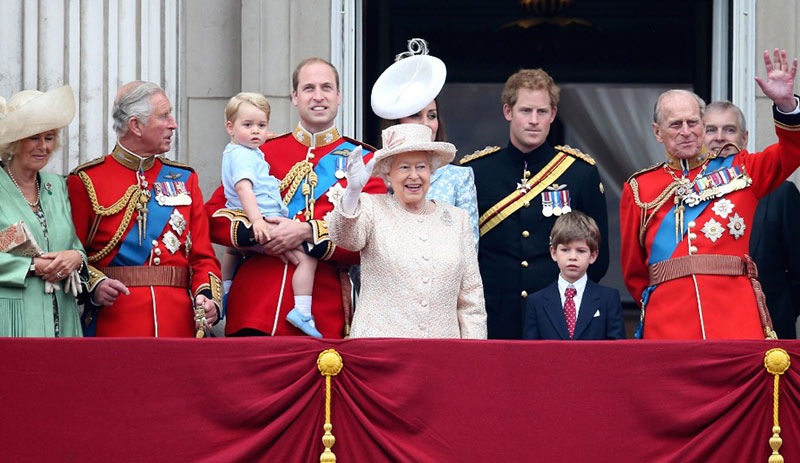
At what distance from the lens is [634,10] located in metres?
12.2

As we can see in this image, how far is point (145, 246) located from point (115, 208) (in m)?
0.20

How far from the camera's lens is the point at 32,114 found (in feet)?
22.9

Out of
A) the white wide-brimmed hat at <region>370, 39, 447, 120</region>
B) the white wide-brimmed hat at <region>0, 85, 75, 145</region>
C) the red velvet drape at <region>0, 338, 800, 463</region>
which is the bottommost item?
the red velvet drape at <region>0, 338, 800, 463</region>

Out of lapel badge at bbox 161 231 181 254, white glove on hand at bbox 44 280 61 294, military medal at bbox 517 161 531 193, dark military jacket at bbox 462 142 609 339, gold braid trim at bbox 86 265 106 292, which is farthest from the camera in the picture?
military medal at bbox 517 161 531 193

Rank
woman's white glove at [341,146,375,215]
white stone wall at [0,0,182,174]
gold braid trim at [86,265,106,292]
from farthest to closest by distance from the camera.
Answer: white stone wall at [0,0,182,174], gold braid trim at [86,265,106,292], woman's white glove at [341,146,375,215]

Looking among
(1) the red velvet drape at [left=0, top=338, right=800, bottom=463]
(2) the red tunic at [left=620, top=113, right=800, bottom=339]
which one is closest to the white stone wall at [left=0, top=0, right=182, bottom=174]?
(1) the red velvet drape at [left=0, top=338, right=800, bottom=463]

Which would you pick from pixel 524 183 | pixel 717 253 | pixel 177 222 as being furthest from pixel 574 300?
pixel 177 222

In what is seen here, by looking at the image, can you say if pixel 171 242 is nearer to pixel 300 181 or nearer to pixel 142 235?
pixel 142 235

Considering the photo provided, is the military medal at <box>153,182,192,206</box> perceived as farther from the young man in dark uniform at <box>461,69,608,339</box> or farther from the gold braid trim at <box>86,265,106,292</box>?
the young man in dark uniform at <box>461,69,608,339</box>

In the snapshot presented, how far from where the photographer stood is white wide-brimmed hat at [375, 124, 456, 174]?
676 cm

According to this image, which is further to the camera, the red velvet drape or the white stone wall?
the white stone wall

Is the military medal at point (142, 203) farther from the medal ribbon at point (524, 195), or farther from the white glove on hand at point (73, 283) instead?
the medal ribbon at point (524, 195)

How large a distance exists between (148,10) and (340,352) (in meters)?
3.29

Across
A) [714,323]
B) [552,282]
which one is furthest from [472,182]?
[714,323]
